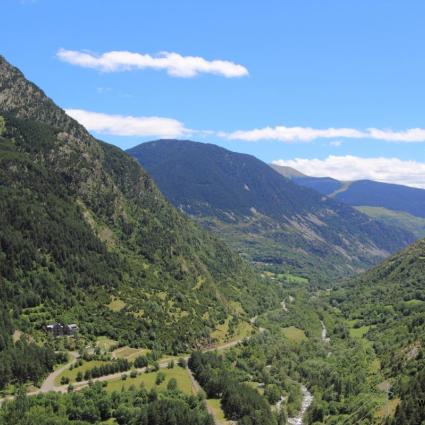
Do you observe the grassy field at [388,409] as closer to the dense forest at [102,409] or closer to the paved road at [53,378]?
the dense forest at [102,409]

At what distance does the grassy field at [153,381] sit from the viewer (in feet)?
557

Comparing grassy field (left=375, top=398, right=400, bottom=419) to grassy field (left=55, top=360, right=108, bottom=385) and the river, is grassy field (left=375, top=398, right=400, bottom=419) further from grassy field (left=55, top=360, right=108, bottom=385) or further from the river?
grassy field (left=55, top=360, right=108, bottom=385)

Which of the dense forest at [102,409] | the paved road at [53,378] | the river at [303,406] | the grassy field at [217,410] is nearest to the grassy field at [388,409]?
the river at [303,406]

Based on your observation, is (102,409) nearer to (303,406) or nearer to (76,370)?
(76,370)

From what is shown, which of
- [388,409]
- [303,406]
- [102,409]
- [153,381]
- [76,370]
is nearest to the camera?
[102,409]

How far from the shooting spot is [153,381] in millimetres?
177000

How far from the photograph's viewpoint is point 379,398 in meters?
161

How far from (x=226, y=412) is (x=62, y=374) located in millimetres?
54345

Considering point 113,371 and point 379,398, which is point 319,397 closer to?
point 379,398

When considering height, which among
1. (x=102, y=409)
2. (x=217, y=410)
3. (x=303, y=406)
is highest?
(x=102, y=409)

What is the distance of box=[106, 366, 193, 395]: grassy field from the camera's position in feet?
557

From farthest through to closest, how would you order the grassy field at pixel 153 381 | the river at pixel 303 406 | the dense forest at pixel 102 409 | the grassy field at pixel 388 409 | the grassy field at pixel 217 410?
the grassy field at pixel 153 381
the river at pixel 303 406
the grassy field at pixel 217 410
the grassy field at pixel 388 409
the dense forest at pixel 102 409

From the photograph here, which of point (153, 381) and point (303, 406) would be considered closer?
point (303, 406)

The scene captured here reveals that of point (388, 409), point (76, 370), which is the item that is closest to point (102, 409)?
point (76, 370)
